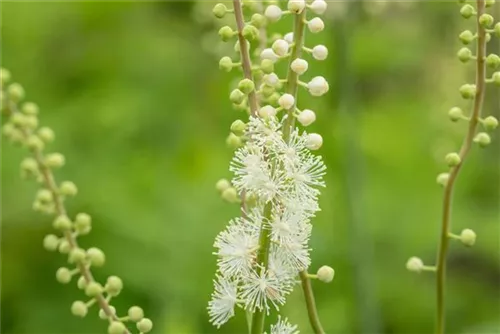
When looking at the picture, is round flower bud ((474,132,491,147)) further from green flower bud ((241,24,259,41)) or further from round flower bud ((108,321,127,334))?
round flower bud ((108,321,127,334))

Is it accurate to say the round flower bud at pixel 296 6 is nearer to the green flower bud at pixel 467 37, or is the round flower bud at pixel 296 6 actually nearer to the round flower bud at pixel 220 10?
the round flower bud at pixel 220 10

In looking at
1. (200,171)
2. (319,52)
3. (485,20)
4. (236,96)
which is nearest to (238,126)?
(236,96)

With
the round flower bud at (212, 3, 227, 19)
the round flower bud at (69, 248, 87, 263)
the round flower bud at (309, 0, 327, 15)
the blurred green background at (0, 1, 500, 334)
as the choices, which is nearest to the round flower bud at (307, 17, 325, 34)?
the round flower bud at (309, 0, 327, 15)

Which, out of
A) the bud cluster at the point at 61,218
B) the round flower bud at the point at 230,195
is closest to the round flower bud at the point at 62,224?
the bud cluster at the point at 61,218

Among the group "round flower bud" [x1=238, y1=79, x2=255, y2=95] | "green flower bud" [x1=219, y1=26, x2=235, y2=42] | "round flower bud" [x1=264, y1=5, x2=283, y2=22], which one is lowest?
"round flower bud" [x1=238, y1=79, x2=255, y2=95]

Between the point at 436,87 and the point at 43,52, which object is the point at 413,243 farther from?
the point at 43,52

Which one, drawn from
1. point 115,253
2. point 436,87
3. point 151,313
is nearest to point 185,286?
point 151,313
